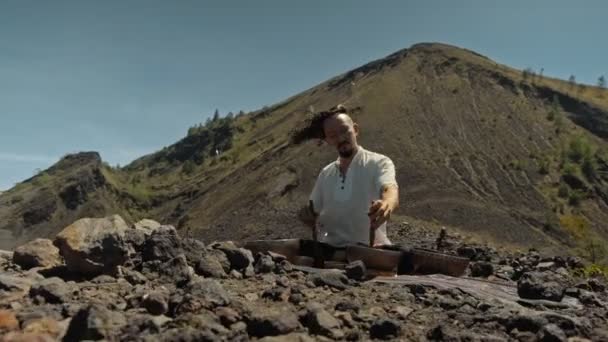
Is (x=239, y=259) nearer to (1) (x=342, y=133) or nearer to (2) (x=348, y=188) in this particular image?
(2) (x=348, y=188)

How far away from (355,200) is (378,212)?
0.95 metres

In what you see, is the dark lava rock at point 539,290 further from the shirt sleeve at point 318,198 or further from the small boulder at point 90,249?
the small boulder at point 90,249

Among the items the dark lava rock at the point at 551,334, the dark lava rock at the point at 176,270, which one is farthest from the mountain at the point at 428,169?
the dark lava rock at the point at 551,334

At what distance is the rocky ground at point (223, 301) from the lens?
3387mm

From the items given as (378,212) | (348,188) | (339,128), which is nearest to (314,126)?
(339,128)

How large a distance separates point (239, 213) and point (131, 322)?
180 feet

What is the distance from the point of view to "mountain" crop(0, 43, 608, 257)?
5194cm

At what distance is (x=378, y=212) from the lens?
20.3ft

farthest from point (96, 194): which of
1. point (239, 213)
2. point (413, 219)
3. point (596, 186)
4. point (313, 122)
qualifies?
point (313, 122)

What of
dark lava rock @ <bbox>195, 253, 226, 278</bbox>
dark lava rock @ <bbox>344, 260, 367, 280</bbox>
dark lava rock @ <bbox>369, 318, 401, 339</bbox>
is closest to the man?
dark lava rock @ <bbox>344, 260, 367, 280</bbox>

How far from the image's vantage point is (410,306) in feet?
14.5

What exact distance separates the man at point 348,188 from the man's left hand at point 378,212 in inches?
6.6

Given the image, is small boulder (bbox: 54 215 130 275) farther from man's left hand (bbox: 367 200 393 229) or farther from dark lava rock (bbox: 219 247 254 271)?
man's left hand (bbox: 367 200 393 229)

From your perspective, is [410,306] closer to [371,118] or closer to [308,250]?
[308,250]
